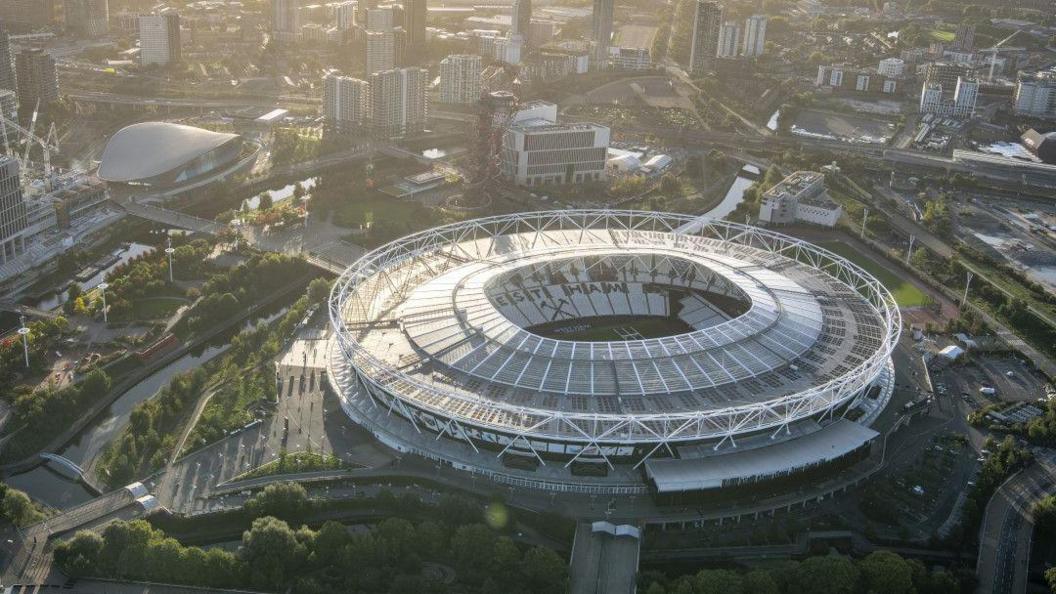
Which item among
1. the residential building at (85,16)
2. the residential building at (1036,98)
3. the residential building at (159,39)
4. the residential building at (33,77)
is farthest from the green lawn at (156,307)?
the residential building at (1036,98)

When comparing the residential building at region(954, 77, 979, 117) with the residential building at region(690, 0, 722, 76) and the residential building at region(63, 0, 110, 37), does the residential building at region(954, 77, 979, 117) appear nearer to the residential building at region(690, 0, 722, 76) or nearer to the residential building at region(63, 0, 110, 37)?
the residential building at region(690, 0, 722, 76)

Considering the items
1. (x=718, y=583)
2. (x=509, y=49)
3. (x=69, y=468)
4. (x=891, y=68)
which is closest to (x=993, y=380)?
(x=718, y=583)

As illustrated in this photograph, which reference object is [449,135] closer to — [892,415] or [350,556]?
[892,415]

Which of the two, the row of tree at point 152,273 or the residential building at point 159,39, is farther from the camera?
the residential building at point 159,39

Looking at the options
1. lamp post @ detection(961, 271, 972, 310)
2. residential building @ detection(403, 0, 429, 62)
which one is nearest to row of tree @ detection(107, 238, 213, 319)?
lamp post @ detection(961, 271, 972, 310)

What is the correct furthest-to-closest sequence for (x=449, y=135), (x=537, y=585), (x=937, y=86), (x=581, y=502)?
(x=937, y=86), (x=449, y=135), (x=581, y=502), (x=537, y=585)

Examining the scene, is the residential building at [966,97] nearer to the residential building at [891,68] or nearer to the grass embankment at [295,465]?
the residential building at [891,68]

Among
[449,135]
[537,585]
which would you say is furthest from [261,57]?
[537,585]
